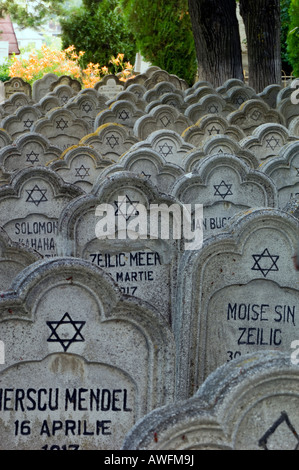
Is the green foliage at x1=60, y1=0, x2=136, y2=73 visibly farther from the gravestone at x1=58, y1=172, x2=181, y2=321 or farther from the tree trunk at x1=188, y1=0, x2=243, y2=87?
the gravestone at x1=58, y1=172, x2=181, y2=321

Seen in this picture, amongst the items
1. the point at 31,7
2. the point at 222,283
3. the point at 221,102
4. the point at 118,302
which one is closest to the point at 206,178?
the point at 222,283

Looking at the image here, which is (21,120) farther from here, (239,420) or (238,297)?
(239,420)

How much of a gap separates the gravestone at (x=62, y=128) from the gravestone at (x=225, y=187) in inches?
243

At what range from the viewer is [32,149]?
1046 cm

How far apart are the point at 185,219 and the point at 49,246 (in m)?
1.80

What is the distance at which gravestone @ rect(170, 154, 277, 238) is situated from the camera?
7.06 metres

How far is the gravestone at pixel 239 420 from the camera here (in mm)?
2434

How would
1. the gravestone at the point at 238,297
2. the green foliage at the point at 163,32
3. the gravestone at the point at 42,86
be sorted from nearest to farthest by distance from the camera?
the gravestone at the point at 238,297 < the gravestone at the point at 42,86 < the green foliage at the point at 163,32

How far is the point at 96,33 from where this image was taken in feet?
108

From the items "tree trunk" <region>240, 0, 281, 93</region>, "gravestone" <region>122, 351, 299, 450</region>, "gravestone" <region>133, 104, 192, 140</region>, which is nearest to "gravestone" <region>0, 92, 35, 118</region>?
"tree trunk" <region>240, 0, 281, 93</region>

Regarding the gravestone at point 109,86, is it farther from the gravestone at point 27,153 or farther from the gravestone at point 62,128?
the gravestone at point 27,153

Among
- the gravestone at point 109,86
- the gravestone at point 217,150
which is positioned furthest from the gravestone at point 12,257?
the gravestone at point 109,86

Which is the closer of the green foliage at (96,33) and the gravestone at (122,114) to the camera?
the gravestone at (122,114)

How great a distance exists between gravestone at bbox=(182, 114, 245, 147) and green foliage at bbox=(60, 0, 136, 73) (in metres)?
22.3
